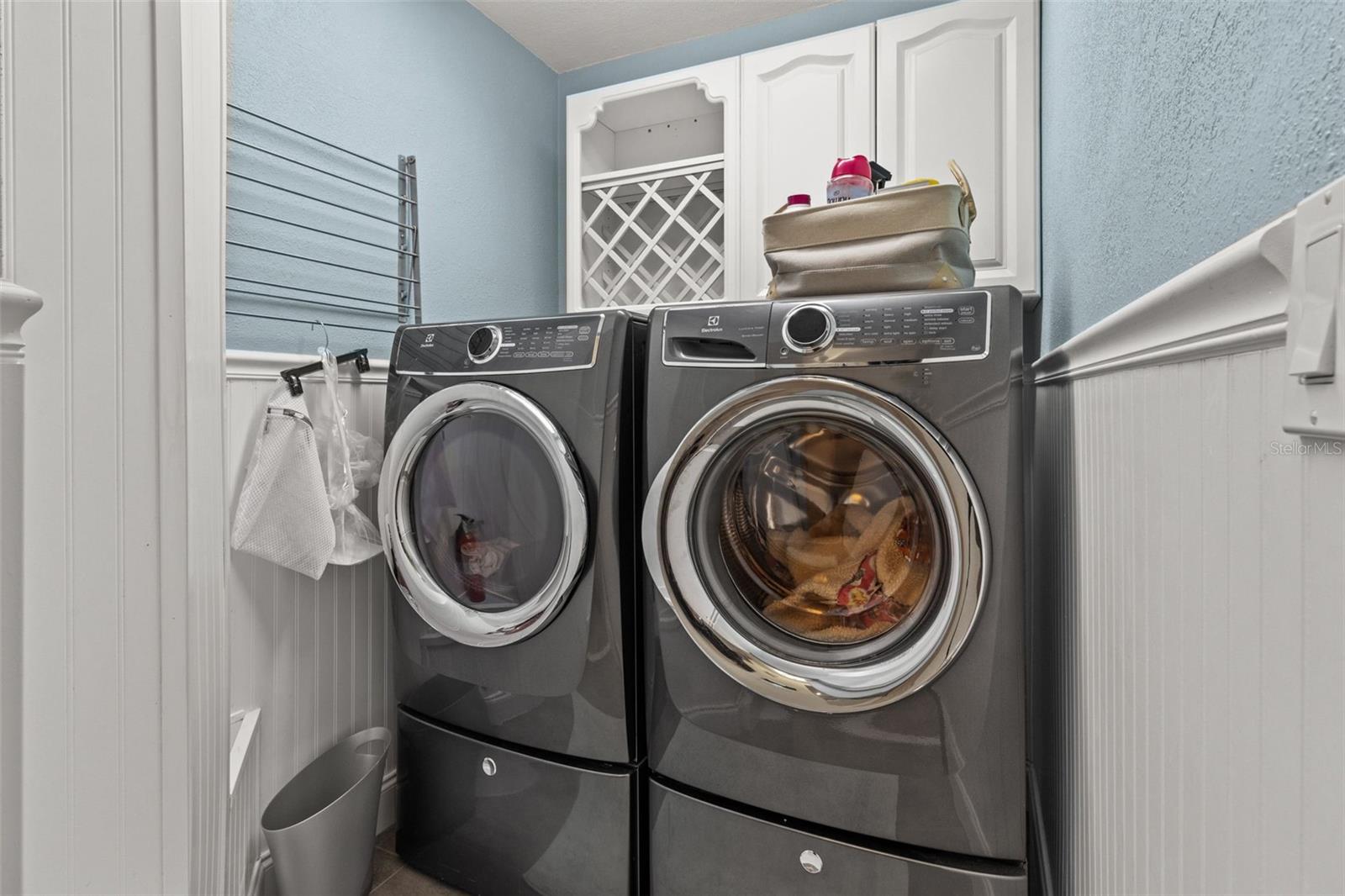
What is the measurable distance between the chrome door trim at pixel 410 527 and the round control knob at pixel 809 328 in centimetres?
46

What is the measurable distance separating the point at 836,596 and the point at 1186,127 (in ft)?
2.71

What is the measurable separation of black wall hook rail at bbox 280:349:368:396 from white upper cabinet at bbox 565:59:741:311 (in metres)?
0.80

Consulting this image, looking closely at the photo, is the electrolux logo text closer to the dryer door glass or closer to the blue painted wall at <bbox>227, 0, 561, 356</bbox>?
the dryer door glass

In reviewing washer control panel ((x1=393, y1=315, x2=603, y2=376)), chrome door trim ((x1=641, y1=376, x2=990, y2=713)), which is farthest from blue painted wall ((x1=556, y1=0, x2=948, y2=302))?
chrome door trim ((x1=641, y1=376, x2=990, y2=713))

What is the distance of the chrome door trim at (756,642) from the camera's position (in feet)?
3.31

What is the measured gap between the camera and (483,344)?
4.53ft

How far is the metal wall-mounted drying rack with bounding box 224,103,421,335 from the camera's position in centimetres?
145

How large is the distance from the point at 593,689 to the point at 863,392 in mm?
747

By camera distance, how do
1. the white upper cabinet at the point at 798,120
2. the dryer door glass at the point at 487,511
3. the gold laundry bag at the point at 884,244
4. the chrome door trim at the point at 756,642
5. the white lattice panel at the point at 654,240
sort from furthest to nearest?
the white lattice panel at the point at 654,240
the white upper cabinet at the point at 798,120
the dryer door glass at the point at 487,511
the gold laundry bag at the point at 884,244
the chrome door trim at the point at 756,642

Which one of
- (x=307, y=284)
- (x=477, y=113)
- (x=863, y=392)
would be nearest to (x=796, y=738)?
(x=863, y=392)

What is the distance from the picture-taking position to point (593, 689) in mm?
1271

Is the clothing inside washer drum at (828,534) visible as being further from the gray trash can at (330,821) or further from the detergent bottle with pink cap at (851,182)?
the gray trash can at (330,821)

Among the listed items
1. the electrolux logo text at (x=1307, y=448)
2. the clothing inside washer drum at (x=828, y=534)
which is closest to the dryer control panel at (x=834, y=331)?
the clothing inside washer drum at (x=828, y=534)

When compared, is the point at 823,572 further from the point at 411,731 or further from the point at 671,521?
the point at 411,731
